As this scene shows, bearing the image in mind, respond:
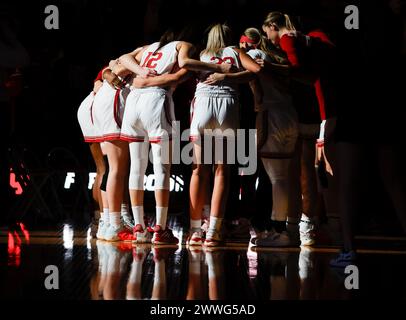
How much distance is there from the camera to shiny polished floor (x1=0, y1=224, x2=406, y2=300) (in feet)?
17.8

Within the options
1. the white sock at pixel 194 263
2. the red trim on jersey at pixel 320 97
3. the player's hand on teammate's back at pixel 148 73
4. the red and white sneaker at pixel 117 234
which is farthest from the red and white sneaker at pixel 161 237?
the red trim on jersey at pixel 320 97

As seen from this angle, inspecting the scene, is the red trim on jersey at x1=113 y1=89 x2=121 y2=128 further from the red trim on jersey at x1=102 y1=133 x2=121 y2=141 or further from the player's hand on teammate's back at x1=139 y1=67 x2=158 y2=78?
the player's hand on teammate's back at x1=139 y1=67 x2=158 y2=78

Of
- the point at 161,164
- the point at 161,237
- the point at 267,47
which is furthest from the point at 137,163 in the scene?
the point at 267,47

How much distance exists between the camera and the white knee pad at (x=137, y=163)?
318 inches

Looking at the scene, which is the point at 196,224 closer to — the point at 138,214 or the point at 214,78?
the point at 138,214

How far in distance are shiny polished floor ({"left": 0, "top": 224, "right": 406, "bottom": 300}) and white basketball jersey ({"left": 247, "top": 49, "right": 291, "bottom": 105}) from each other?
4.03 feet

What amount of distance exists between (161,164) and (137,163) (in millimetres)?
221

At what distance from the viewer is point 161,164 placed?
7.98 meters

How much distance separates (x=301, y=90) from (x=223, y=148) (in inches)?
32.6

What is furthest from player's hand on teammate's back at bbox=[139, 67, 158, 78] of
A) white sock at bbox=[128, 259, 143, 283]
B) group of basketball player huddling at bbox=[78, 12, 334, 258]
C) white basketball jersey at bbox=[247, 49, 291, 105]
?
white sock at bbox=[128, 259, 143, 283]

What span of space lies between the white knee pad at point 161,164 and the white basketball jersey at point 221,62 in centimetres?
57

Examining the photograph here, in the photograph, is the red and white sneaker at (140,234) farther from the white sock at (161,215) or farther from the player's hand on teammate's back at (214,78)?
the player's hand on teammate's back at (214,78)

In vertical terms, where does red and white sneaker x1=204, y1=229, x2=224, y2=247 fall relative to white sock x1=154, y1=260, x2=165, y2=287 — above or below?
above
